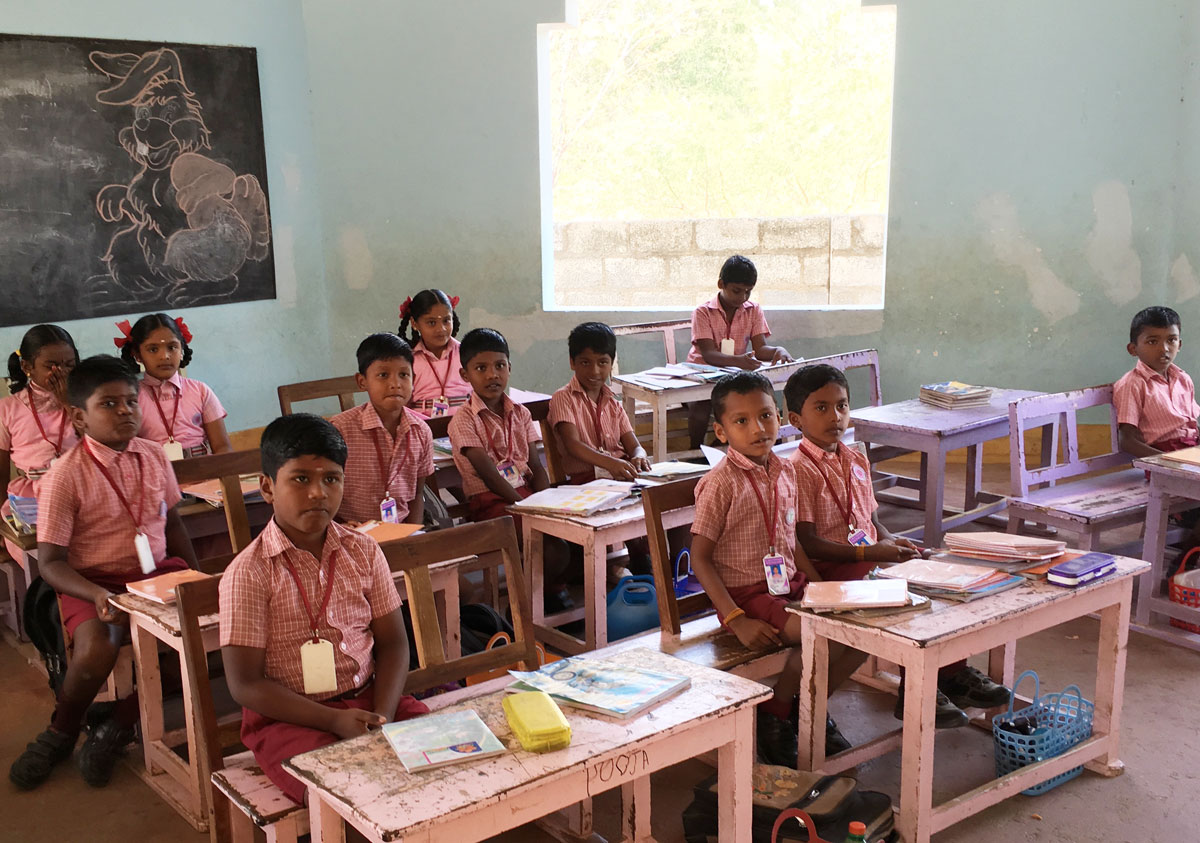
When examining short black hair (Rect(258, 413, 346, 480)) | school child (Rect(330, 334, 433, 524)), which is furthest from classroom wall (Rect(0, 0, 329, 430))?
short black hair (Rect(258, 413, 346, 480))

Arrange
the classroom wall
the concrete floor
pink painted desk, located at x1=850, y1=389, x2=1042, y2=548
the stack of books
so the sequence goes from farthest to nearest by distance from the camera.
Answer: the classroom wall
the stack of books
pink painted desk, located at x1=850, y1=389, x2=1042, y2=548
the concrete floor

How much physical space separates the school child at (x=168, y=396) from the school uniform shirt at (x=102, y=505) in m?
1.13

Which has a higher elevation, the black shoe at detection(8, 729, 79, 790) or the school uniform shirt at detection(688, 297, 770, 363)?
the school uniform shirt at detection(688, 297, 770, 363)

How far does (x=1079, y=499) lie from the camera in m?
4.45

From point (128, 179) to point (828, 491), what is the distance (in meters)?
4.72

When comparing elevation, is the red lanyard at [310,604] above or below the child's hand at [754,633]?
above

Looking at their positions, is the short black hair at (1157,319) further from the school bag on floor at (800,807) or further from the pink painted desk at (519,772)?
the pink painted desk at (519,772)

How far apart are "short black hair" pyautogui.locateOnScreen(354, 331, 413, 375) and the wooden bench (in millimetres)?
1394

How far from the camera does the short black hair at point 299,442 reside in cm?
241

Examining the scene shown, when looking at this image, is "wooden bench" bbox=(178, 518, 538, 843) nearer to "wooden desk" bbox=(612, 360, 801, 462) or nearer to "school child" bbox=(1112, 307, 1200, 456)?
"wooden desk" bbox=(612, 360, 801, 462)

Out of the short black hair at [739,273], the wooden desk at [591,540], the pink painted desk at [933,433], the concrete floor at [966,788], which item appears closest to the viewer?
the concrete floor at [966,788]

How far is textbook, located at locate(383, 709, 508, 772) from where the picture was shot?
1877mm

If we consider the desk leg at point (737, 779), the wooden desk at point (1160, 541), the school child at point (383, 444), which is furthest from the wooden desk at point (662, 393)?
the desk leg at point (737, 779)

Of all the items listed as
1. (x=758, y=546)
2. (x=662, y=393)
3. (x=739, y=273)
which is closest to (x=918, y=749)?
(x=758, y=546)
